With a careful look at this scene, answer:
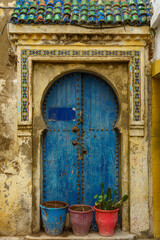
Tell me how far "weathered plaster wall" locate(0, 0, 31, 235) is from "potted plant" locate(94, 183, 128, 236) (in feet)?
3.92

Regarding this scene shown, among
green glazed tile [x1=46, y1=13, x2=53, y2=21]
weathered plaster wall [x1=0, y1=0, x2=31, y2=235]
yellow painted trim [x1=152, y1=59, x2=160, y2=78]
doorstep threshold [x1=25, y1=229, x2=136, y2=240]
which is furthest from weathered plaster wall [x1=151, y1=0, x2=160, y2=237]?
weathered plaster wall [x1=0, y1=0, x2=31, y2=235]

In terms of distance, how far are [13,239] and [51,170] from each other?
4.13 feet

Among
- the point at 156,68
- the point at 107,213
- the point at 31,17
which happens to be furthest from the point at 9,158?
the point at 156,68

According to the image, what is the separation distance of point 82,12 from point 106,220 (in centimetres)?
342

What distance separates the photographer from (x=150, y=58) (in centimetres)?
502

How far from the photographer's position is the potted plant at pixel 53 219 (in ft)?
15.4

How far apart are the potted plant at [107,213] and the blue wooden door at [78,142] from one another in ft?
1.25

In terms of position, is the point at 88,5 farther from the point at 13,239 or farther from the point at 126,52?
the point at 13,239

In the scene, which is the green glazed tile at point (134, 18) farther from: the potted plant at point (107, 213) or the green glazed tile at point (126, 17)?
the potted plant at point (107, 213)

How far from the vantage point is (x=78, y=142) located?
17.1ft

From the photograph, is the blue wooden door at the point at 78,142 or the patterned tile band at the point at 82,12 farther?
the blue wooden door at the point at 78,142

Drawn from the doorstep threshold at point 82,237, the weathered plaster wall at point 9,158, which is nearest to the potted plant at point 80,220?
the doorstep threshold at point 82,237

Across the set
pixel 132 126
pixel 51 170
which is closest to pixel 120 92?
pixel 132 126

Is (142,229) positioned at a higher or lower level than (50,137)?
lower
